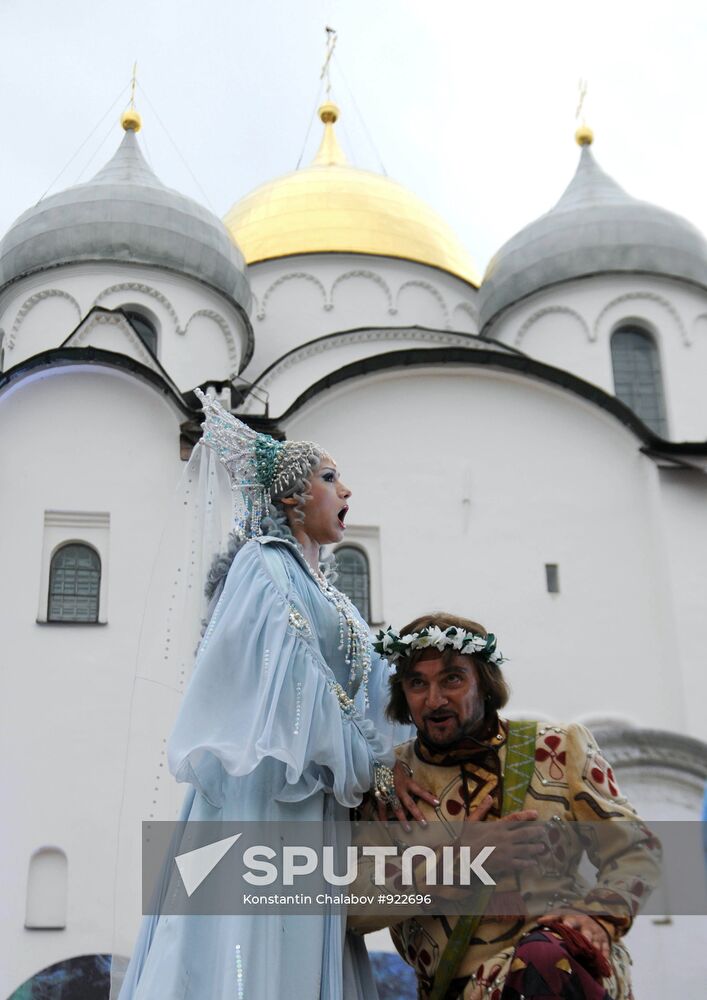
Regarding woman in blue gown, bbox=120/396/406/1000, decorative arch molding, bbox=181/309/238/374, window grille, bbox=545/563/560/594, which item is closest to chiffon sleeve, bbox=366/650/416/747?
woman in blue gown, bbox=120/396/406/1000

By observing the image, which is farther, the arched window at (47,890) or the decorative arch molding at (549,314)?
the decorative arch molding at (549,314)

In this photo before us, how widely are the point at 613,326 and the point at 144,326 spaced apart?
177 inches

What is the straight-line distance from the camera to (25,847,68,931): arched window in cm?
830

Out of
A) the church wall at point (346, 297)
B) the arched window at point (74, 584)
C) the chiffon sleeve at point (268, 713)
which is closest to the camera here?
the chiffon sleeve at point (268, 713)

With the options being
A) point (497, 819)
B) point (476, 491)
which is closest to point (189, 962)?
point (497, 819)

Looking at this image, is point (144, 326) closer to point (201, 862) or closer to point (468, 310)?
point (468, 310)

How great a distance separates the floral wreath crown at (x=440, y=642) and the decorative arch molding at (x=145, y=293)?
30.7 feet

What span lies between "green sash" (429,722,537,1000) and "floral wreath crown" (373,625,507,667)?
184 millimetres

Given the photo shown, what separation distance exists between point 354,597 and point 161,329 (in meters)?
3.81

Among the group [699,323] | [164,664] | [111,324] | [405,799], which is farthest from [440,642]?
[699,323]

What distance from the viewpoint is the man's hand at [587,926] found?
257cm

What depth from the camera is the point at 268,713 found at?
2992 millimetres

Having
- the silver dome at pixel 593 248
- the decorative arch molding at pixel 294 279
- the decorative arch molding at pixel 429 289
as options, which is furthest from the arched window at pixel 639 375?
the decorative arch molding at pixel 294 279

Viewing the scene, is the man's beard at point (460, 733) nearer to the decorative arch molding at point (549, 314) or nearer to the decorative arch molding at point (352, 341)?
the decorative arch molding at point (352, 341)
